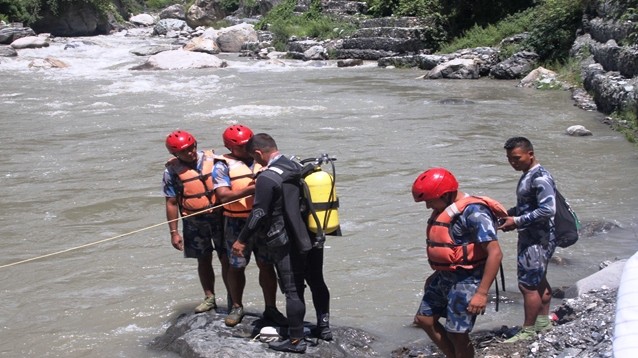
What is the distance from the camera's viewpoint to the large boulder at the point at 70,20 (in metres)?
40.3

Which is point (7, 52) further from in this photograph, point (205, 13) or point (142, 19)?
point (142, 19)

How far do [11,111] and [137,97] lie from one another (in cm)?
317

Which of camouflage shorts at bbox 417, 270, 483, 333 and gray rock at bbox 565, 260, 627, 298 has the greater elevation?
camouflage shorts at bbox 417, 270, 483, 333

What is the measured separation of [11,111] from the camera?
18.6 metres

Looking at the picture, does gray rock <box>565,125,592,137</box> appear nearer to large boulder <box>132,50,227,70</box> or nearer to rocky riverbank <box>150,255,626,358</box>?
rocky riverbank <box>150,255,626,358</box>

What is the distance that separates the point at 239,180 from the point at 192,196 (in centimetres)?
44

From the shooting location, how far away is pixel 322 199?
202 inches

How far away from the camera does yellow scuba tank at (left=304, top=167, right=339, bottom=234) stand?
16.8 feet

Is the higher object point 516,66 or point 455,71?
point 516,66

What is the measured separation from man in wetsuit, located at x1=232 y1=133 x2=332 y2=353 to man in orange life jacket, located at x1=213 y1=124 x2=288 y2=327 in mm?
186

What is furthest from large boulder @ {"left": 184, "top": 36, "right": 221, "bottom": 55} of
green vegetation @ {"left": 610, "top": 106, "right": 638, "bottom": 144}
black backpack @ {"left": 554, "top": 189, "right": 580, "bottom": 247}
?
black backpack @ {"left": 554, "top": 189, "right": 580, "bottom": 247}

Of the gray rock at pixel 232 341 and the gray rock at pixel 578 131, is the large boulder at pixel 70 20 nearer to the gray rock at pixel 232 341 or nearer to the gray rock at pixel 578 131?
the gray rock at pixel 578 131

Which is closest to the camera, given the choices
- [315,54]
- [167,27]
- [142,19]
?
[315,54]

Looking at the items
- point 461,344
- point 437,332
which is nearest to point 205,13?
point 437,332
